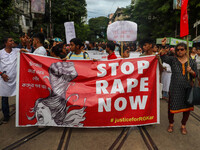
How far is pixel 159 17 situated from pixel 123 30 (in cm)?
1916

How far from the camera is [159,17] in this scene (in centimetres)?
2188

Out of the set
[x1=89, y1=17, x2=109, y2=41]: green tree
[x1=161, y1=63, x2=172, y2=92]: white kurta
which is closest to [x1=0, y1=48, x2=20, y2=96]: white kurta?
[x1=161, y1=63, x2=172, y2=92]: white kurta

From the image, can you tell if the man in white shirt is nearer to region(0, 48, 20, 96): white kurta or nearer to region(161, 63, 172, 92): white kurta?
region(0, 48, 20, 96): white kurta

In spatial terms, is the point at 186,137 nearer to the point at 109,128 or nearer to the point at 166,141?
the point at 166,141

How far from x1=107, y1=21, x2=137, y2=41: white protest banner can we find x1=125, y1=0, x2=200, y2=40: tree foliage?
1363 centimetres

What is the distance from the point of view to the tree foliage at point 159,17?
678 inches

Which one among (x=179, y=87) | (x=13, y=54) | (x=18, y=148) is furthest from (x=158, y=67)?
(x=13, y=54)

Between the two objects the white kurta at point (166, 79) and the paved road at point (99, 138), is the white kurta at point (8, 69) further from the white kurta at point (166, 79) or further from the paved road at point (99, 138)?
the white kurta at point (166, 79)

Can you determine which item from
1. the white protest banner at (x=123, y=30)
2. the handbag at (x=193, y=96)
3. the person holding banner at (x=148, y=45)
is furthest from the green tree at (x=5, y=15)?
the handbag at (x=193, y=96)

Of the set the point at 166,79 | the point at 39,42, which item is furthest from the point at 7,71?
the point at 166,79

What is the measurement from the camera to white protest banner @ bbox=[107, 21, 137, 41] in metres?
5.07

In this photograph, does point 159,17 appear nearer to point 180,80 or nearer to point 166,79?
point 166,79

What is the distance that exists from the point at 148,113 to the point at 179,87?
0.79 meters

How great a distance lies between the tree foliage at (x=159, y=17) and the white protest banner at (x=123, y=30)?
44.7 feet
